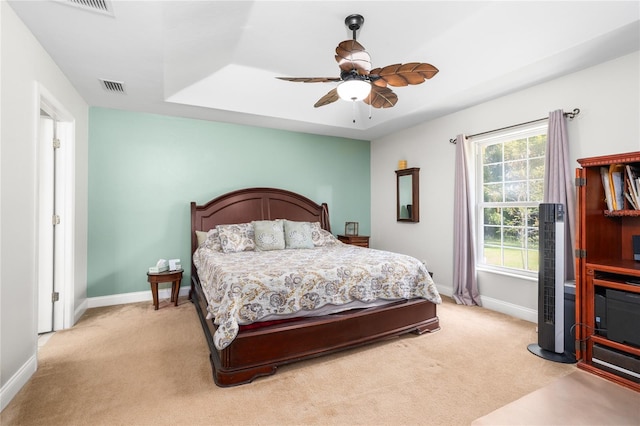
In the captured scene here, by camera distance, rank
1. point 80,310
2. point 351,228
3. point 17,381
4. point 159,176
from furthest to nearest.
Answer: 1. point 351,228
2. point 159,176
3. point 80,310
4. point 17,381

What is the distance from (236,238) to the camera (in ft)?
12.9

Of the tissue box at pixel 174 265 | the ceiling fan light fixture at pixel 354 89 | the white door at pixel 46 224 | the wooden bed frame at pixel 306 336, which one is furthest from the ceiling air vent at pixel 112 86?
the ceiling fan light fixture at pixel 354 89

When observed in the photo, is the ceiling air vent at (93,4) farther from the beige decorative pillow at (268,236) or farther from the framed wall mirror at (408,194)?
the framed wall mirror at (408,194)

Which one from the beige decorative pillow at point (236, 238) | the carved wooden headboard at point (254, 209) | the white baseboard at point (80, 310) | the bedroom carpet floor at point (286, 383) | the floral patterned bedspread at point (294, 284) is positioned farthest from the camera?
the carved wooden headboard at point (254, 209)

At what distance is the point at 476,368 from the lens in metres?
2.38

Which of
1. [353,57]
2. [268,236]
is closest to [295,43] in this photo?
[353,57]

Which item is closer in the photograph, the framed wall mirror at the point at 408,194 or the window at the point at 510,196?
the window at the point at 510,196

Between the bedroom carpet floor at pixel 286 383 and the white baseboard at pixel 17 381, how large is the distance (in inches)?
1.7

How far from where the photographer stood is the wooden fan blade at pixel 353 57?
2076 mm

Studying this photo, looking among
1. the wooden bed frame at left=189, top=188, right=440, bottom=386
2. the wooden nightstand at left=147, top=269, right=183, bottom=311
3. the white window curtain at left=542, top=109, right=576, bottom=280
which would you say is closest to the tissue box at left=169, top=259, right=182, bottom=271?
the wooden nightstand at left=147, top=269, right=183, bottom=311

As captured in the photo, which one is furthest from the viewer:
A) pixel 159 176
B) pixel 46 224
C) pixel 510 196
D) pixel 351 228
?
pixel 351 228

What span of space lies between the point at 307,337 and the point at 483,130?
10.7 feet

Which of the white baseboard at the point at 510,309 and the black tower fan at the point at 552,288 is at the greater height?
the black tower fan at the point at 552,288

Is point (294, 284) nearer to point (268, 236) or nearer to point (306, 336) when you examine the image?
point (306, 336)
